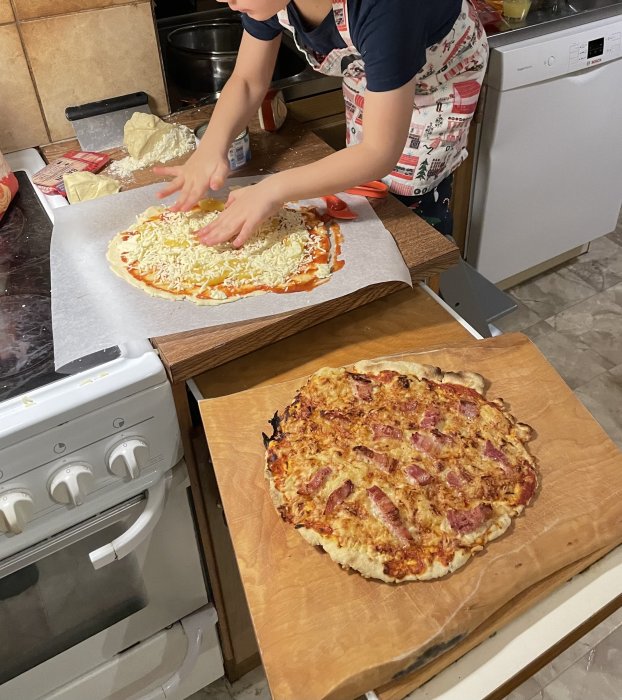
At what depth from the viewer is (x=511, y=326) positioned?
209 centimetres

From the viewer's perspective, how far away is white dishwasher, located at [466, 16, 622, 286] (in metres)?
1.67

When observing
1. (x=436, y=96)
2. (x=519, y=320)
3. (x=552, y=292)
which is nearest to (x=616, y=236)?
(x=552, y=292)

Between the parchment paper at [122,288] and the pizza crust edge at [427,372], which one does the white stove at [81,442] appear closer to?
the parchment paper at [122,288]

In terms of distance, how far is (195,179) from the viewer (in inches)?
41.6

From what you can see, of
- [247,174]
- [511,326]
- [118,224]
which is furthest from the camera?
[511,326]

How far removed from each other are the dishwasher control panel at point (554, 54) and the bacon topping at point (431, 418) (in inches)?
45.8

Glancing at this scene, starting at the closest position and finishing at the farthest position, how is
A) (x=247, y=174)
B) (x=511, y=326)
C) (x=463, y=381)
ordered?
(x=463, y=381) → (x=247, y=174) → (x=511, y=326)

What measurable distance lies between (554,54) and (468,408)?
126 centimetres

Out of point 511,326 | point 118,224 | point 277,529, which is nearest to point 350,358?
point 277,529

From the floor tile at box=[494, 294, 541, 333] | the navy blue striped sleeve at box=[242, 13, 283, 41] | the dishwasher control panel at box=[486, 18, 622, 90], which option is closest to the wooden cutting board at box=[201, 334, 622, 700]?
the navy blue striped sleeve at box=[242, 13, 283, 41]

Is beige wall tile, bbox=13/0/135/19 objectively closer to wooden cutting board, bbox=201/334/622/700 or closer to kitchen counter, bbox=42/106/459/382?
kitchen counter, bbox=42/106/459/382

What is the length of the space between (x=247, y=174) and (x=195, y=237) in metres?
0.23

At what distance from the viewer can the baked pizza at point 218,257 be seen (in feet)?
3.03

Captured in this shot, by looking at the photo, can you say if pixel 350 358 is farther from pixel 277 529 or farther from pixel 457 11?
pixel 457 11
